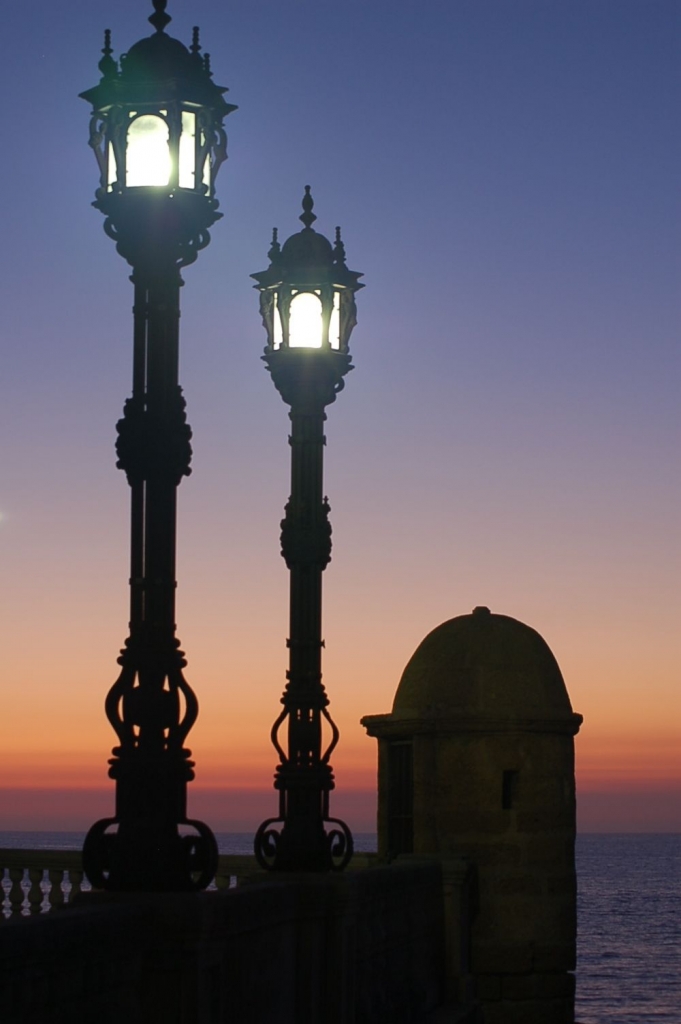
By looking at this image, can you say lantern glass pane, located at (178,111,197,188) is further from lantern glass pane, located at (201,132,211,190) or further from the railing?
the railing

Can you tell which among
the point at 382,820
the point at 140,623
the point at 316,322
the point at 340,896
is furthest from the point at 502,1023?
the point at 140,623

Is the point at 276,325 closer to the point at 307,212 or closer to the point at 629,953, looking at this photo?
the point at 307,212

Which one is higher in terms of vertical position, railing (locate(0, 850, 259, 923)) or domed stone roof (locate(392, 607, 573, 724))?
domed stone roof (locate(392, 607, 573, 724))

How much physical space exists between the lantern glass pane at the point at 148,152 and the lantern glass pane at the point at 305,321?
16.2 feet

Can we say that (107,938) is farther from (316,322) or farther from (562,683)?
(562,683)

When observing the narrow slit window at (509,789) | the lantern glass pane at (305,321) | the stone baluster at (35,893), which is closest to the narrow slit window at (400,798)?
the narrow slit window at (509,789)

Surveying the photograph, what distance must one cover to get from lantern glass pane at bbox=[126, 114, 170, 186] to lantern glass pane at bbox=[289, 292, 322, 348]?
493cm

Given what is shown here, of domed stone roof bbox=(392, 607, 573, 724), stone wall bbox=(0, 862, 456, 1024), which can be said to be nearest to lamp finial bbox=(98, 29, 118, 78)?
stone wall bbox=(0, 862, 456, 1024)

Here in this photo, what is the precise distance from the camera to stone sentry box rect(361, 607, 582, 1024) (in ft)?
64.0

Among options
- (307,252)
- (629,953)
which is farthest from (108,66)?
(629,953)

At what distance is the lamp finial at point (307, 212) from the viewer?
1652 centimetres

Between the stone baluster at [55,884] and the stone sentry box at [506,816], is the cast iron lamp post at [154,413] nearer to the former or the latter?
the stone baluster at [55,884]

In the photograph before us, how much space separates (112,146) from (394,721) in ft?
34.6

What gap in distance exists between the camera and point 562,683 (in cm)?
2047
